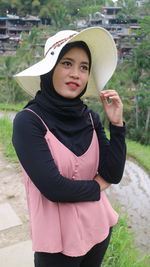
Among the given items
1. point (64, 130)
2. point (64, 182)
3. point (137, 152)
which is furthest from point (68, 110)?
point (137, 152)

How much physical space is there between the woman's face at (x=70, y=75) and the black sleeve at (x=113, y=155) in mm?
195

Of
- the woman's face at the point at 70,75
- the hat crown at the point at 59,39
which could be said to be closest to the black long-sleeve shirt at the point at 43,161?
the woman's face at the point at 70,75

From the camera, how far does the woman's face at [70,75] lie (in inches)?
37.7

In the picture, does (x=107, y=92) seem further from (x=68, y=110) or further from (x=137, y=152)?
(x=137, y=152)

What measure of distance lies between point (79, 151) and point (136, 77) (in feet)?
39.9

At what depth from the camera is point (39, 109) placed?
961 mm

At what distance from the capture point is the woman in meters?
0.92

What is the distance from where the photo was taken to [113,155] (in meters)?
1.05

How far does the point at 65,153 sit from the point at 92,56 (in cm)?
39

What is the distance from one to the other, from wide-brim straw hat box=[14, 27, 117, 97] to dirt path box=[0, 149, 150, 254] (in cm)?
121

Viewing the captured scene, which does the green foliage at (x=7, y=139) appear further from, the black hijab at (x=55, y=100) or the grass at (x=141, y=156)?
the grass at (x=141, y=156)

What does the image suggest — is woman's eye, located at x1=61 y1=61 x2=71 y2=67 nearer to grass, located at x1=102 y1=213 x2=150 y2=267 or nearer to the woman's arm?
the woman's arm

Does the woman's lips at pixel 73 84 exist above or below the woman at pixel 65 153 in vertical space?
above

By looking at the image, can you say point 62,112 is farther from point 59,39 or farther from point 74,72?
point 59,39
